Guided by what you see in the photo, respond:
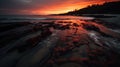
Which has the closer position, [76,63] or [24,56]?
[76,63]

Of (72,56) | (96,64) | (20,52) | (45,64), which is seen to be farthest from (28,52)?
(96,64)

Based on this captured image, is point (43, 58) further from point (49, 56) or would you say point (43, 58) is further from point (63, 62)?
point (63, 62)

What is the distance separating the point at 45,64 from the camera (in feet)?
17.0

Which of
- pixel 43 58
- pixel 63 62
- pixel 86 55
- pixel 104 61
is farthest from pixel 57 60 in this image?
pixel 104 61

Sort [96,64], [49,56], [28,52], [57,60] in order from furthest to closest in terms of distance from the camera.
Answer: [28,52]
[49,56]
[57,60]
[96,64]

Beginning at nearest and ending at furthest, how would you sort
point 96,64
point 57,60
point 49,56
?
point 96,64 < point 57,60 < point 49,56

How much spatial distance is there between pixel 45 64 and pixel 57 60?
2.11 feet

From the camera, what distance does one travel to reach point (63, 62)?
5434mm

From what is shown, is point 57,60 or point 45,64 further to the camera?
point 57,60

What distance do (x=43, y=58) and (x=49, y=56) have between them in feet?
1.12

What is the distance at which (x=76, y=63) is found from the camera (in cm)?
525

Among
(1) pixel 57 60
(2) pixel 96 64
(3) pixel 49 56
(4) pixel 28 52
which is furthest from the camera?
(4) pixel 28 52

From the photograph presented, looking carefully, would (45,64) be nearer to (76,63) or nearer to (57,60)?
(57,60)

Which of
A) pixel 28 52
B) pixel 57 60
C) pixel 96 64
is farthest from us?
pixel 28 52
